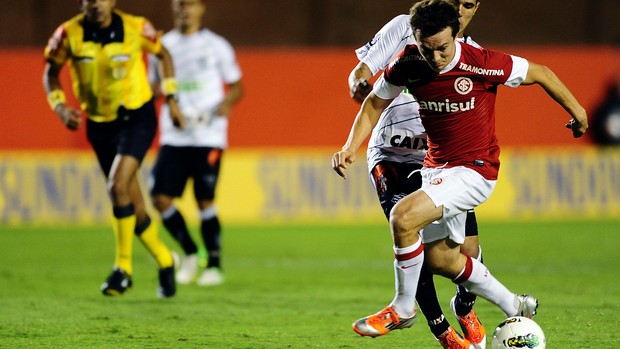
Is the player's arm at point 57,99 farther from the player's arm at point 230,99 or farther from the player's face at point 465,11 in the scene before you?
the player's face at point 465,11

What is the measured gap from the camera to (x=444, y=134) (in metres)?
6.20

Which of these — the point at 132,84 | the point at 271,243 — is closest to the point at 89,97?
the point at 132,84

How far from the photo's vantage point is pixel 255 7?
1986cm

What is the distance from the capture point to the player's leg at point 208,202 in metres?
10.4

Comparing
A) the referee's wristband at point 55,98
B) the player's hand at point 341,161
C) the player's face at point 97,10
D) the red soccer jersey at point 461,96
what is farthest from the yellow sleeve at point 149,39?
the player's hand at point 341,161

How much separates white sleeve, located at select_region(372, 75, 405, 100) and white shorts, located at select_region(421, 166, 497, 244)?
48 centimetres

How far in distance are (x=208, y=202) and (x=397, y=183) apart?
4259 millimetres

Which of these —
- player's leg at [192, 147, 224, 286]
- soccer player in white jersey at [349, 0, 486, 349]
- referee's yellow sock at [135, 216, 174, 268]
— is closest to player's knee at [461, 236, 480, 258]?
soccer player in white jersey at [349, 0, 486, 349]

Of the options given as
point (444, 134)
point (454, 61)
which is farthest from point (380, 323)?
point (454, 61)

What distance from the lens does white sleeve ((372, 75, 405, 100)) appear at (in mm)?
6207

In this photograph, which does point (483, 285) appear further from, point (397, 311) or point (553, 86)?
point (553, 86)

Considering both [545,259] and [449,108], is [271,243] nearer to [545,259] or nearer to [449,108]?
[545,259]

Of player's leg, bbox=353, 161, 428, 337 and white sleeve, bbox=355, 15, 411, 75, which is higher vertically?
white sleeve, bbox=355, 15, 411, 75

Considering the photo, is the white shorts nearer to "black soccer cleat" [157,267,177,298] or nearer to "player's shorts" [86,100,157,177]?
"player's shorts" [86,100,157,177]
